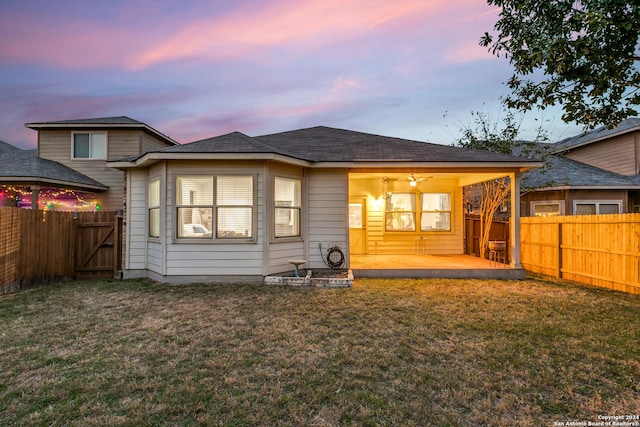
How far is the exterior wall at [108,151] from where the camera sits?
44.4 feet

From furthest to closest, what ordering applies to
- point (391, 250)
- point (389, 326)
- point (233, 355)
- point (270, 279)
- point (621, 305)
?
point (391, 250) < point (270, 279) < point (621, 305) < point (389, 326) < point (233, 355)

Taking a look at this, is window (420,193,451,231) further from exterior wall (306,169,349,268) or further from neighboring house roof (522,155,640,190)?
neighboring house roof (522,155,640,190)

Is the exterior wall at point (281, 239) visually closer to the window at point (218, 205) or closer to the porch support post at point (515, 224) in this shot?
the window at point (218, 205)

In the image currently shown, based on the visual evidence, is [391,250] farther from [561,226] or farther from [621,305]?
[621,305]

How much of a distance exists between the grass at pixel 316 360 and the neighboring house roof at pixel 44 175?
6.82 meters

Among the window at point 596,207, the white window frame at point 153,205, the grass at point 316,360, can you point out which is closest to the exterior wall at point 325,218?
the grass at point 316,360

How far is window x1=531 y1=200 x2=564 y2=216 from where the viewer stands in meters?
12.7

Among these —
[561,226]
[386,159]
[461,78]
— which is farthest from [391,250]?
[461,78]

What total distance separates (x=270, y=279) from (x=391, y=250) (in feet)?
17.3

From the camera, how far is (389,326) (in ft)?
14.8

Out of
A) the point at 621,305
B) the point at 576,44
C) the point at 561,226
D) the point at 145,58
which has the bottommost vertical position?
the point at 621,305

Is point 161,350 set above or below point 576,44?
below

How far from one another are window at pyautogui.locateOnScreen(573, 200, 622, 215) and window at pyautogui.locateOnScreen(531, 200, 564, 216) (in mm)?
465

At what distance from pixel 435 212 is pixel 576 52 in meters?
6.52
